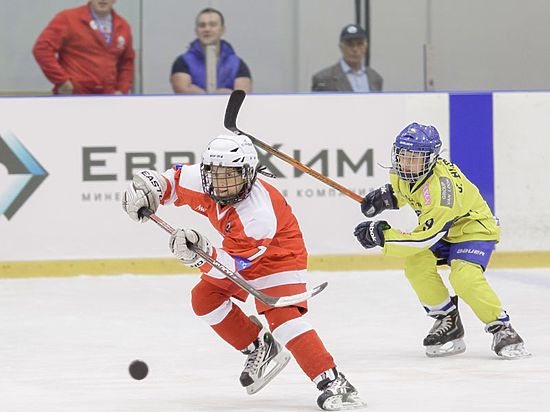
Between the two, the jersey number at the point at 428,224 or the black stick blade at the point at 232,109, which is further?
the black stick blade at the point at 232,109

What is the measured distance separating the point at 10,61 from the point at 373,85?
2.05m

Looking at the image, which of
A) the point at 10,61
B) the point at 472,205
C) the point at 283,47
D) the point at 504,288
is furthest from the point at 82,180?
the point at 472,205

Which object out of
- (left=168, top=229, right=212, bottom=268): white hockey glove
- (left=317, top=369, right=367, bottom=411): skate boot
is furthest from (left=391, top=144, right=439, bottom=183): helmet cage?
(left=168, top=229, right=212, bottom=268): white hockey glove

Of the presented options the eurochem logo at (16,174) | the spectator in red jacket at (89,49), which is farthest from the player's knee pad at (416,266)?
the spectator in red jacket at (89,49)

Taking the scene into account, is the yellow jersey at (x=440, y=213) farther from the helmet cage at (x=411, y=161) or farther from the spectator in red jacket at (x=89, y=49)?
the spectator in red jacket at (x=89, y=49)

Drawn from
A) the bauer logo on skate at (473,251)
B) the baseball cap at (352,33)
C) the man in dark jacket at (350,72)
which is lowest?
the bauer logo on skate at (473,251)

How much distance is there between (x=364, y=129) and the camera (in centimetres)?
736

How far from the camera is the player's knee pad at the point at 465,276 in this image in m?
4.91

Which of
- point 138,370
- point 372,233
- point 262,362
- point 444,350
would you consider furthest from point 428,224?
point 138,370

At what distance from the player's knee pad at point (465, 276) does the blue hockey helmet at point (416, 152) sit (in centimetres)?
37

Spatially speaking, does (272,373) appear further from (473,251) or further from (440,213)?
(473,251)

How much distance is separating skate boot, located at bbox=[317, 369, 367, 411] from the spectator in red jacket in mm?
3825

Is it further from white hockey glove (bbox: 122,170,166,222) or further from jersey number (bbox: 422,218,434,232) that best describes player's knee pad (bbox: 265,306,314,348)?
jersey number (bbox: 422,218,434,232)

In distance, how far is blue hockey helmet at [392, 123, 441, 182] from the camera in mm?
4848
